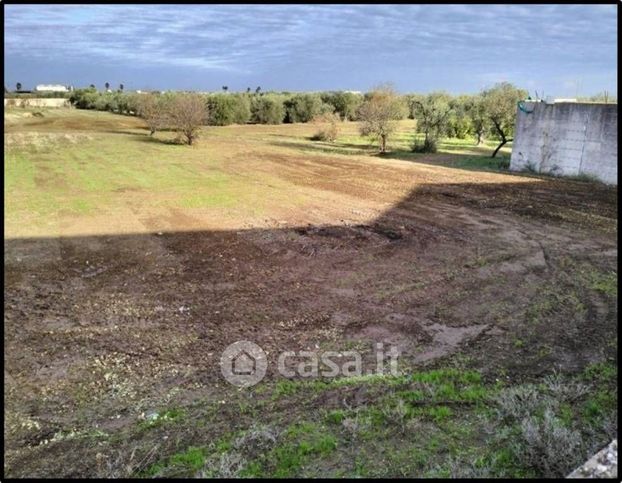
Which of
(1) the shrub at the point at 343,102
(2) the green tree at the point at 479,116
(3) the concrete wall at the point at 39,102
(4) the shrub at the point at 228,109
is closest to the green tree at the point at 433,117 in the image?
(2) the green tree at the point at 479,116

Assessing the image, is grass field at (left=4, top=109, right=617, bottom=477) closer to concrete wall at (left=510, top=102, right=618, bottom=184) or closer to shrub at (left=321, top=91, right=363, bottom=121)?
concrete wall at (left=510, top=102, right=618, bottom=184)

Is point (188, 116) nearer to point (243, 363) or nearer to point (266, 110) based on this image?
point (266, 110)

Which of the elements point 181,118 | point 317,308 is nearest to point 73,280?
point 317,308

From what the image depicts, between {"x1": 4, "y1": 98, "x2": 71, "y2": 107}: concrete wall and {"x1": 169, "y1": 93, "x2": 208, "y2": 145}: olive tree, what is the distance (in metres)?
29.2

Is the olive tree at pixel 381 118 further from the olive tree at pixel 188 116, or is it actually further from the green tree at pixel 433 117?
the olive tree at pixel 188 116

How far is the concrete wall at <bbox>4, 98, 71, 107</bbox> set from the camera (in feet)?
166

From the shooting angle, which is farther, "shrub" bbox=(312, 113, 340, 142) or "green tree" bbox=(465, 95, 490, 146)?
"shrub" bbox=(312, 113, 340, 142)

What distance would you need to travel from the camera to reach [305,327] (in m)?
6.55

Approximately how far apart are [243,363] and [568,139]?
56.4 ft

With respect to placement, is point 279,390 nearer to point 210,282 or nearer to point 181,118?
point 210,282

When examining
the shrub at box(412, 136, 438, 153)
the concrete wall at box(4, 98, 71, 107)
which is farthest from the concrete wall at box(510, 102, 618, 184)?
the concrete wall at box(4, 98, 71, 107)

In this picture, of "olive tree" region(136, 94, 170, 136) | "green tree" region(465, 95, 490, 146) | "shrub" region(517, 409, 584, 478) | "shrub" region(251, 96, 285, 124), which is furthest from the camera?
"shrub" region(251, 96, 285, 124)

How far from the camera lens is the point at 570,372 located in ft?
17.4

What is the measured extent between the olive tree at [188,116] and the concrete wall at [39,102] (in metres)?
29.2
